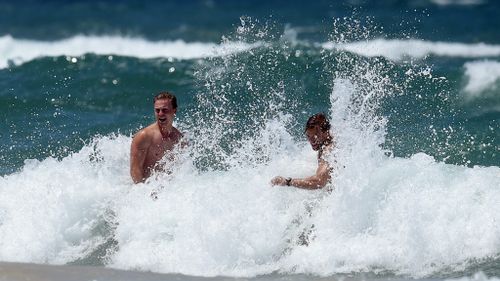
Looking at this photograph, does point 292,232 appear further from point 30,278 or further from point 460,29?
point 460,29

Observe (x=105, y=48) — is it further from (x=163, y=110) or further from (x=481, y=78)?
(x=163, y=110)

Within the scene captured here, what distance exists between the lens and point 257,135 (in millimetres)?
11211

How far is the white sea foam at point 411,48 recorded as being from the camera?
56.8 feet

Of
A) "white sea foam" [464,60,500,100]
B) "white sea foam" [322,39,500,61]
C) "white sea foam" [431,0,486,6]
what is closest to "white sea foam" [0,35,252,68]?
"white sea foam" [322,39,500,61]

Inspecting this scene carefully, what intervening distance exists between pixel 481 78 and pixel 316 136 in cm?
788

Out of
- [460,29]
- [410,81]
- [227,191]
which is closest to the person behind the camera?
[227,191]

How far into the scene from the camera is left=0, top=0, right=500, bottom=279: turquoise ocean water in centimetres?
821

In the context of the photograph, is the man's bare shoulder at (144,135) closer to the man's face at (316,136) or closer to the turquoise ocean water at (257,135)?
the turquoise ocean water at (257,135)

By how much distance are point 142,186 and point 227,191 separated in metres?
0.79

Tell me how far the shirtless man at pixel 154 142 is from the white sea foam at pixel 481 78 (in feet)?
21.5

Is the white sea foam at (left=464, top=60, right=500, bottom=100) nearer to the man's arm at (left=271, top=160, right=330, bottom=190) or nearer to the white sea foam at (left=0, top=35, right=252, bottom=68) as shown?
the white sea foam at (left=0, top=35, right=252, bottom=68)

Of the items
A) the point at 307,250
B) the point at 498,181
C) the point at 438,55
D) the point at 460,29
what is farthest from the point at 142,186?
the point at 460,29

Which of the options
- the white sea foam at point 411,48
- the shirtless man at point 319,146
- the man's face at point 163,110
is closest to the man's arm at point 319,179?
the shirtless man at point 319,146

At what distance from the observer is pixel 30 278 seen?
24.4 ft
